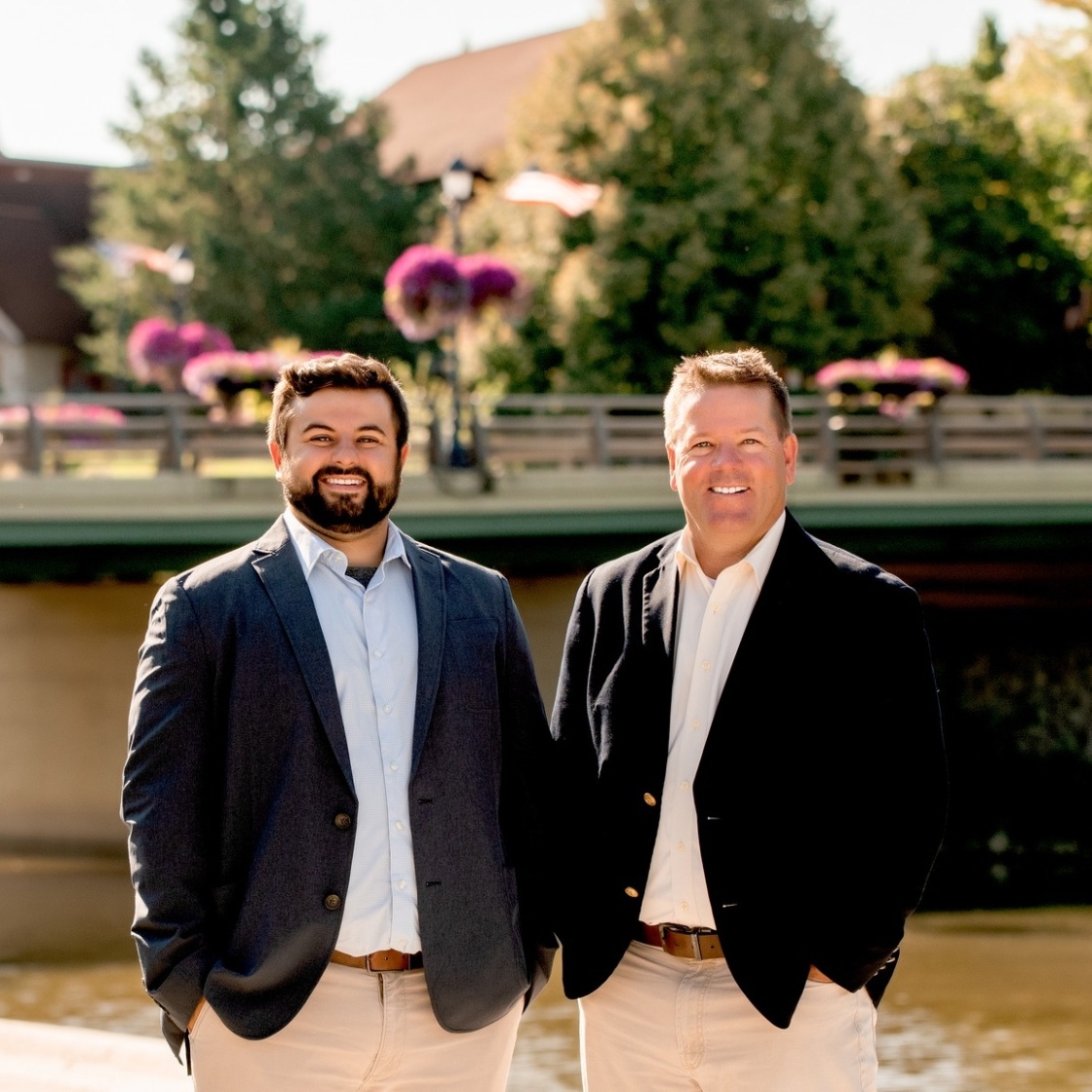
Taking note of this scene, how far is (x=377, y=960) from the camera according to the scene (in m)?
2.99

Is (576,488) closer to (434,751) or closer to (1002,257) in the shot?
(434,751)

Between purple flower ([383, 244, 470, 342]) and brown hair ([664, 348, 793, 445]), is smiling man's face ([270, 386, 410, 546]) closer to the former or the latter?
brown hair ([664, 348, 793, 445])

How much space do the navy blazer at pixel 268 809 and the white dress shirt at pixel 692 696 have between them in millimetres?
326

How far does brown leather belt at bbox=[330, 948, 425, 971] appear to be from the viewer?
2.99m

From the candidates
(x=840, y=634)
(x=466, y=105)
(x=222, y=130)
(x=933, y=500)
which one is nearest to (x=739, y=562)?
(x=840, y=634)

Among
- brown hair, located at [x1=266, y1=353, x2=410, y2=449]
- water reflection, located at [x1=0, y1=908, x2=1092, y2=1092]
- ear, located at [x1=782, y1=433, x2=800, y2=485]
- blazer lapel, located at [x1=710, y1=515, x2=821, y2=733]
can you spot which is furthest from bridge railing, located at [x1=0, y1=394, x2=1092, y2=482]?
blazer lapel, located at [x1=710, y1=515, x2=821, y2=733]

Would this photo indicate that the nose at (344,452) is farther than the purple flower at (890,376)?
No

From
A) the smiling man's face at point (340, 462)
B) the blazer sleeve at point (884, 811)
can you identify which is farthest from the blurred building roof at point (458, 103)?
the blazer sleeve at point (884, 811)

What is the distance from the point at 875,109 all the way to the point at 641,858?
30601 mm

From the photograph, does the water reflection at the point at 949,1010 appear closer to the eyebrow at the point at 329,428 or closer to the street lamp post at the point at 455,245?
the street lamp post at the point at 455,245

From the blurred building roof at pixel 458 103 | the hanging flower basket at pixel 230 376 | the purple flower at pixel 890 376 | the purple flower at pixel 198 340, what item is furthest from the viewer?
the blurred building roof at pixel 458 103

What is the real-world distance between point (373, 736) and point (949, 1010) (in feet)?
29.3

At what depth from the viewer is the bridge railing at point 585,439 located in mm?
15625

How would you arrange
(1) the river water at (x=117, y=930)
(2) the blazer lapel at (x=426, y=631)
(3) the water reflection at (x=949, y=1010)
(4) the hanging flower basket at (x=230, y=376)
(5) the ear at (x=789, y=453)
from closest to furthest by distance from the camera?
(2) the blazer lapel at (x=426, y=631) → (5) the ear at (x=789, y=453) → (3) the water reflection at (x=949, y=1010) → (1) the river water at (x=117, y=930) → (4) the hanging flower basket at (x=230, y=376)
